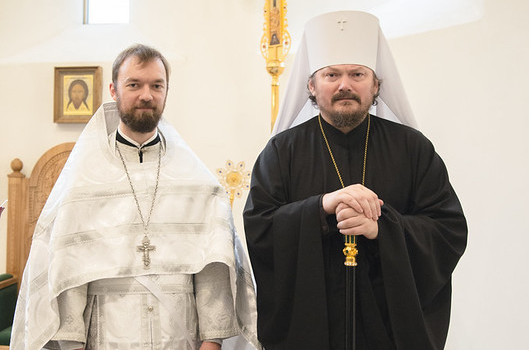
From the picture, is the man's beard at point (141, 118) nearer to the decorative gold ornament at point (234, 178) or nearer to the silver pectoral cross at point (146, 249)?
the silver pectoral cross at point (146, 249)

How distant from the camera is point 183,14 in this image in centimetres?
552

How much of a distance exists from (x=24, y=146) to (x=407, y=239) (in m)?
4.97

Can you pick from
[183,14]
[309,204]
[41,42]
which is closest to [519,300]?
[309,204]

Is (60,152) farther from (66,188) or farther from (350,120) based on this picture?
(350,120)

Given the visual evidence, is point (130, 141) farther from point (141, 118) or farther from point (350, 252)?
point (350, 252)

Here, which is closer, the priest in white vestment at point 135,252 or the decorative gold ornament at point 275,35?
the priest in white vestment at point 135,252

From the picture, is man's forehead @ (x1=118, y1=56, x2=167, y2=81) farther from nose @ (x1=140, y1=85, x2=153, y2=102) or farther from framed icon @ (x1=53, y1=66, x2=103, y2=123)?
framed icon @ (x1=53, y1=66, x2=103, y2=123)

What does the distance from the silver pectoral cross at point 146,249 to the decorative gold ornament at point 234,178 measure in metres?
2.54

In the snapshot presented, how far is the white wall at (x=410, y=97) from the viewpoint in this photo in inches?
167

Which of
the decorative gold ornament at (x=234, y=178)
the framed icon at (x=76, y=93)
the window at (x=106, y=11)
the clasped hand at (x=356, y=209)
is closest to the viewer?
the clasped hand at (x=356, y=209)

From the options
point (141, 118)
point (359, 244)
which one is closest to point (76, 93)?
point (141, 118)

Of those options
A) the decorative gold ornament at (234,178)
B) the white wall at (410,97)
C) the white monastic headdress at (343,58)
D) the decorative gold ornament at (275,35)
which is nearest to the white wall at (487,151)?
the white wall at (410,97)

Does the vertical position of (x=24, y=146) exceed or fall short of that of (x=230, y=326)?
it exceeds it

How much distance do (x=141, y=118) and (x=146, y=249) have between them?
1.97 feet
